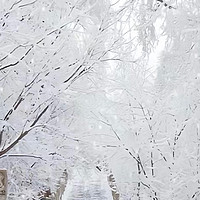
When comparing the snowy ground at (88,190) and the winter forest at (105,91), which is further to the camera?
the snowy ground at (88,190)

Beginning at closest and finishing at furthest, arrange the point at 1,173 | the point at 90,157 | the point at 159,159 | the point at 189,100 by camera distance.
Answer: the point at 1,173
the point at 189,100
the point at 159,159
the point at 90,157

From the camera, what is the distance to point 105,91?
4707 mm

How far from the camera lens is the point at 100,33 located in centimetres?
386

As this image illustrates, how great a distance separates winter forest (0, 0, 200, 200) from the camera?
3.88m

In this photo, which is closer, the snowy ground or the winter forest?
the winter forest

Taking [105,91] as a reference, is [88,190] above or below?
below

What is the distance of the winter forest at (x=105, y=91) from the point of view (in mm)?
3885

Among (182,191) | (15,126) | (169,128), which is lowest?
(182,191)

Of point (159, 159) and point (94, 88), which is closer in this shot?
point (94, 88)

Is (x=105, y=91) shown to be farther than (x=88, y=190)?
No

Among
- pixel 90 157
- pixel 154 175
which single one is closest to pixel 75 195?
pixel 90 157

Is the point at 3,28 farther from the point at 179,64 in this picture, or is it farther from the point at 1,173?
the point at 179,64

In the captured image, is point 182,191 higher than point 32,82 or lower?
lower

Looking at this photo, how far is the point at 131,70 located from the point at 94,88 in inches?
83.9
